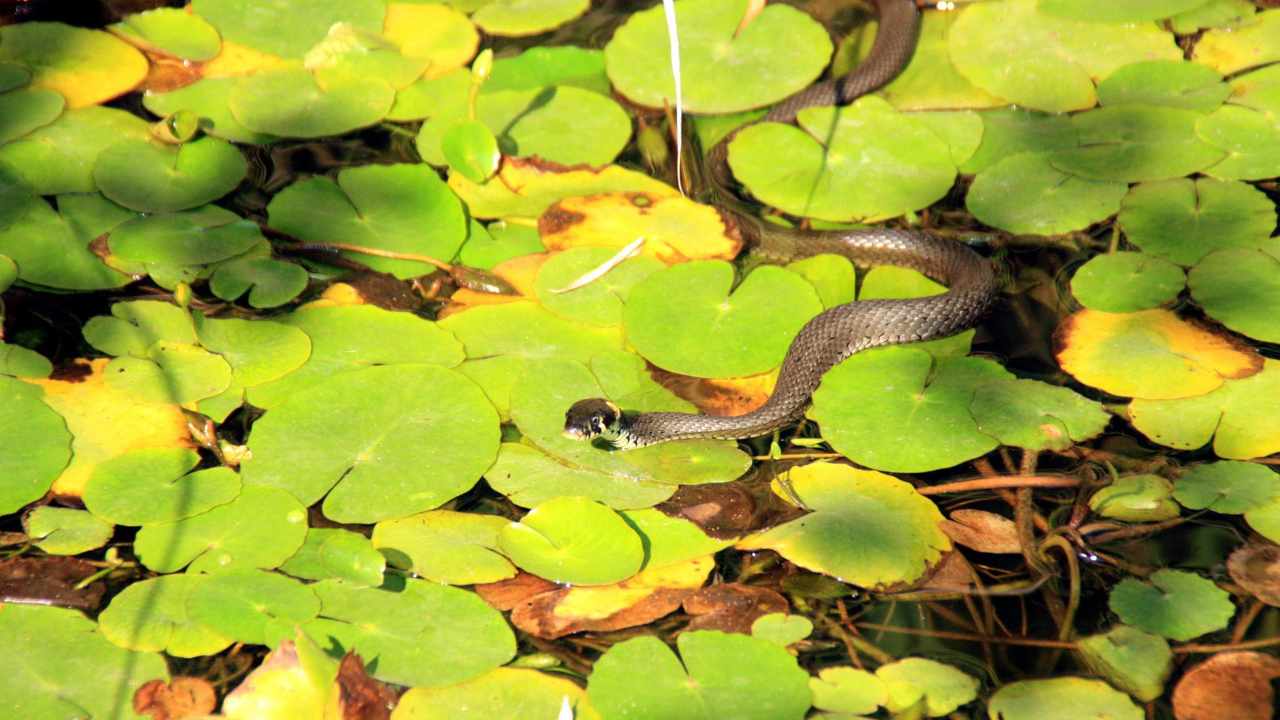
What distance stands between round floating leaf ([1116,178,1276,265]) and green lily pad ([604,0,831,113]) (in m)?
1.57

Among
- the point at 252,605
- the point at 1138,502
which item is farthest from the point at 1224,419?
the point at 252,605

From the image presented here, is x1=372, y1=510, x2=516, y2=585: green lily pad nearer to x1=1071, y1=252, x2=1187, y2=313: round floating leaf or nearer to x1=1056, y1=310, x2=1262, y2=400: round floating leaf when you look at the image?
x1=1056, y1=310, x2=1262, y2=400: round floating leaf

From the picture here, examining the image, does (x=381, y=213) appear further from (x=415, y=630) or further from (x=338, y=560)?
(x=415, y=630)

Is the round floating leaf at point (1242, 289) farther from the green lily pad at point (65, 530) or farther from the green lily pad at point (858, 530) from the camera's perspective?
the green lily pad at point (65, 530)

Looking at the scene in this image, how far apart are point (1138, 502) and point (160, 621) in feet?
9.27

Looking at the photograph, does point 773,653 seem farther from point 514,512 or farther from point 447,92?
point 447,92

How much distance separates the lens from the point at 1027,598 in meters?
3.39

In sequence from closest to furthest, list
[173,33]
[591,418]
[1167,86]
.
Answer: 1. [591,418]
2. [1167,86]
3. [173,33]

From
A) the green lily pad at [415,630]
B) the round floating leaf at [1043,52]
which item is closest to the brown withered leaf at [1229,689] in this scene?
the green lily pad at [415,630]

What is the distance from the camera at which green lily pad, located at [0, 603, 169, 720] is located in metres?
3.02

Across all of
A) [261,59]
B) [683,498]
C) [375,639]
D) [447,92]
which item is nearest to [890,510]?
[683,498]

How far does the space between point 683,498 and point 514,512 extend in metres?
0.53

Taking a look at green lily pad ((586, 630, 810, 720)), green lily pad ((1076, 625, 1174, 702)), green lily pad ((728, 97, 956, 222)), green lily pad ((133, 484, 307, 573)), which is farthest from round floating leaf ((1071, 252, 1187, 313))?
green lily pad ((133, 484, 307, 573))

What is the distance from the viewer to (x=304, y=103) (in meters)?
5.29
